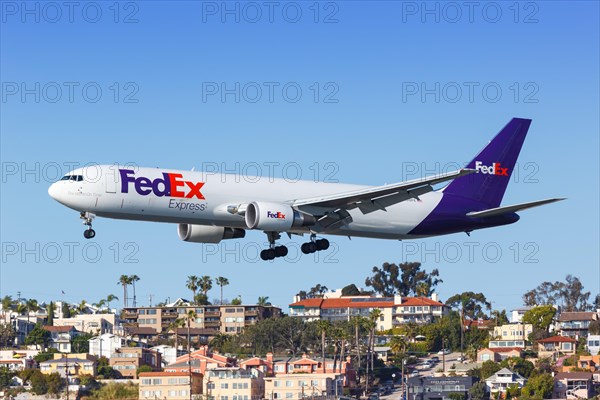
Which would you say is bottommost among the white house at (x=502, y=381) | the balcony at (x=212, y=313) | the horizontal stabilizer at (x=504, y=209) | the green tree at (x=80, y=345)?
the white house at (x=502, y=381)

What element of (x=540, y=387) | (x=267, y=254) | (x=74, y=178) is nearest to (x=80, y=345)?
(x=540, y=387)

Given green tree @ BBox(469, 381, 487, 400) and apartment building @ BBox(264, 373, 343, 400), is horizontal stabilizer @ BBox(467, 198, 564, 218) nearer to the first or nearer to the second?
apartment building @ BBox(264, 373, 343, 400)

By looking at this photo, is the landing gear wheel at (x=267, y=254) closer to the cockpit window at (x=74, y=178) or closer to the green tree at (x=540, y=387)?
the cockpit window at (x=74, y=178)

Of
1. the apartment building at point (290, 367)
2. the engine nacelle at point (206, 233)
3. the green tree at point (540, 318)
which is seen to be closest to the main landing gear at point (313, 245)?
the engine nacelle at point (206, 233)

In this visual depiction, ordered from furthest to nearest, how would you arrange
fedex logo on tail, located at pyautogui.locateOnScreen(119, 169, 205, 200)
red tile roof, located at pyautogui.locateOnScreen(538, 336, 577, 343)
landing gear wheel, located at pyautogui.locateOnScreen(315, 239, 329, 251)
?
red tile roof, located at pyautogui.locateOnScreen(538, 336, 577, 343)
landing gear wheel, located at pyautogui.locateOnScreen(315, 239, 329, 251)
fedex logo on tail, located at pyautogui.locateOnScreen(119, 169, 205, 200)

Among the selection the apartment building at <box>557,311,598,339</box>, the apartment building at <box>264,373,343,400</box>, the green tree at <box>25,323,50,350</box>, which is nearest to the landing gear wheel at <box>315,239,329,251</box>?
the apartment building at <box>264,373,343,400</box>

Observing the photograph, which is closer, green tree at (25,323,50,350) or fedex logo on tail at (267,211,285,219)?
fedex logo on tail at (267,211,285,219)
